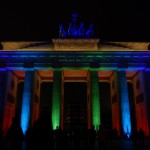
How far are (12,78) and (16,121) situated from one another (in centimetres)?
3008

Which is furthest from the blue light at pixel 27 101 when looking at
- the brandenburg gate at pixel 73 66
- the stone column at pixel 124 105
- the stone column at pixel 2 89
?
the stone column at pixel 124 105

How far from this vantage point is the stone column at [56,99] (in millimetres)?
31578

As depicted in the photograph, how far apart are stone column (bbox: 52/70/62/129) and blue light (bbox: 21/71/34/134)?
12.1ft

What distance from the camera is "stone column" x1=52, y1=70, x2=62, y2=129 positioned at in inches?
1243

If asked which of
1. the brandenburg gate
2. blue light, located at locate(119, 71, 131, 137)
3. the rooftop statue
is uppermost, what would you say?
the rooftop statue

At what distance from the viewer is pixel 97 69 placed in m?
33.9

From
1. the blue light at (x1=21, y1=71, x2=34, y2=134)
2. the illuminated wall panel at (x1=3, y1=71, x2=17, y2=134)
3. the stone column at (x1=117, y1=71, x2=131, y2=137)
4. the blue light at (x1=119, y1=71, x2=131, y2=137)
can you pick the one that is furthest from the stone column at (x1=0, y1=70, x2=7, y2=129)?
the blue light at (x1=119, y1=71, x2=131, y2=137)

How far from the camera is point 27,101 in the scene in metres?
32.7

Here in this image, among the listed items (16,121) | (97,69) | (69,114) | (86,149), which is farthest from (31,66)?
(69,114)

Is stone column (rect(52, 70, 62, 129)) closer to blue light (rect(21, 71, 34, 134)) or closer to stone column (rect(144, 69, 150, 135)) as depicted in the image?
blue light (rect(21, 71, 34, 134))

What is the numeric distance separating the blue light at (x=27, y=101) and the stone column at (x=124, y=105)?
A: 44.8 ft

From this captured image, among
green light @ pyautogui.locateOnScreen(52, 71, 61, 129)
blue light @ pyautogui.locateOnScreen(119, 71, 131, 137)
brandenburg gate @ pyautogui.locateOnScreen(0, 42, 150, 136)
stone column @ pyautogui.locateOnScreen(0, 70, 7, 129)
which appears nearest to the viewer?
blue light @ pyautogui.locateOnScreen(119, 71, 131, 137)

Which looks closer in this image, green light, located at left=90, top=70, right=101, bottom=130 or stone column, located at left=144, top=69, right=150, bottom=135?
green light, located at left=90, top=70, right=101, bottom=130

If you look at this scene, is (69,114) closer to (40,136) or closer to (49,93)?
(49,93)
